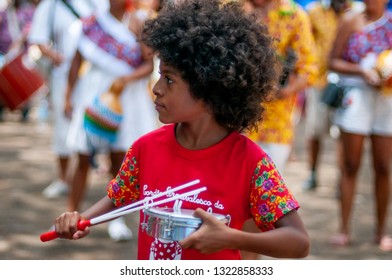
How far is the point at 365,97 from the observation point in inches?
241

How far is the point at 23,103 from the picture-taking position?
588cm

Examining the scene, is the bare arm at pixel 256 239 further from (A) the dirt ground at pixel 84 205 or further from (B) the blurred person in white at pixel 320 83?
(B) the blurred person in white at pixel 320 83

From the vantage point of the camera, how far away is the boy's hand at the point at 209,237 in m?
2.35

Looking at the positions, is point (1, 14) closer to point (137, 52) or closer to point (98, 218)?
point (137, 52)

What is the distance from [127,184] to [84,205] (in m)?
4.55

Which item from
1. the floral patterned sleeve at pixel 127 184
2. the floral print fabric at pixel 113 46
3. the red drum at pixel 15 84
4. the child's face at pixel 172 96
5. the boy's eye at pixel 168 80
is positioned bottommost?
the floral patterned sleeve at pixel 127 184

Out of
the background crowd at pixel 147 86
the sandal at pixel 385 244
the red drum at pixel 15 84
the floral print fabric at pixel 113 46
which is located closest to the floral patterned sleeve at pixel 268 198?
the background crowd at pixel 147 86

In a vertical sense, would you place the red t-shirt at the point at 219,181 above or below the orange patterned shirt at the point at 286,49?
below

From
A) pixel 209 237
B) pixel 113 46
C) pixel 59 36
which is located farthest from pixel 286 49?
pixel 209 237

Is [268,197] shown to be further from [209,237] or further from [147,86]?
[147,86]

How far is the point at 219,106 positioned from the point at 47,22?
4.86 m

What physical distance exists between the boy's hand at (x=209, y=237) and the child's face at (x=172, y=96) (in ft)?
1.41

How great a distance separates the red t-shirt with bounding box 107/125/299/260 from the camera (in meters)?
2.60
